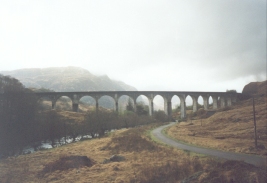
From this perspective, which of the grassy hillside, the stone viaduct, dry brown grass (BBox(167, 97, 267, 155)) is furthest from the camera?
the stone viaduct

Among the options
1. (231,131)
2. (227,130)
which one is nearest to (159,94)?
(227,130)

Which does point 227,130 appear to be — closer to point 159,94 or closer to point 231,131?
point 231,131

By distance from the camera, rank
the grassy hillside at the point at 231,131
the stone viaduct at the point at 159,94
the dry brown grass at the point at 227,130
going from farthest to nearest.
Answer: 1. the stone viaduct at the point at 159,94
2. the dry brown grass at the point at 227,130
3. the grassy hillside at the point at 231,131

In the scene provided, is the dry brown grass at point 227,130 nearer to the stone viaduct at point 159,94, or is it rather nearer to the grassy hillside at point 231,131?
the grassy hillside at point 231,131

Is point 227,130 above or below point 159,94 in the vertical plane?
below

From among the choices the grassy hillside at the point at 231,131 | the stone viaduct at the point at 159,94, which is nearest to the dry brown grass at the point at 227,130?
the grassy hillside at the point at 231,131

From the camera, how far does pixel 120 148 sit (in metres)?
21.3

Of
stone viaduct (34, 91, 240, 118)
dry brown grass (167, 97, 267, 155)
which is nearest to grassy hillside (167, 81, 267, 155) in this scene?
dry brown grass (167, 97, 267, 155)

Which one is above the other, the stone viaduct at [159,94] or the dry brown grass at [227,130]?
the stone viaduct at [159,94]

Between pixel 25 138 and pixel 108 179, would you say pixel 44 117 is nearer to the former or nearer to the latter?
pixel 25 138

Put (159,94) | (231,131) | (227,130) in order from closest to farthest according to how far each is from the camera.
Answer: (231,131)
(227,130)
(159,94)

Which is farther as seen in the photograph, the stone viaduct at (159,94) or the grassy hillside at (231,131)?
the stone viaduct at (159,94)

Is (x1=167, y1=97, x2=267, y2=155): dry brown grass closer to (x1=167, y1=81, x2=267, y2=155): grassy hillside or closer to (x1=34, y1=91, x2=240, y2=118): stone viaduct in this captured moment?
(x1=167, y1=81, x2=267, y2=155): grassy hillside

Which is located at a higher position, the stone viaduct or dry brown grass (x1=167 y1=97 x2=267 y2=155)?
the stone viaduct
